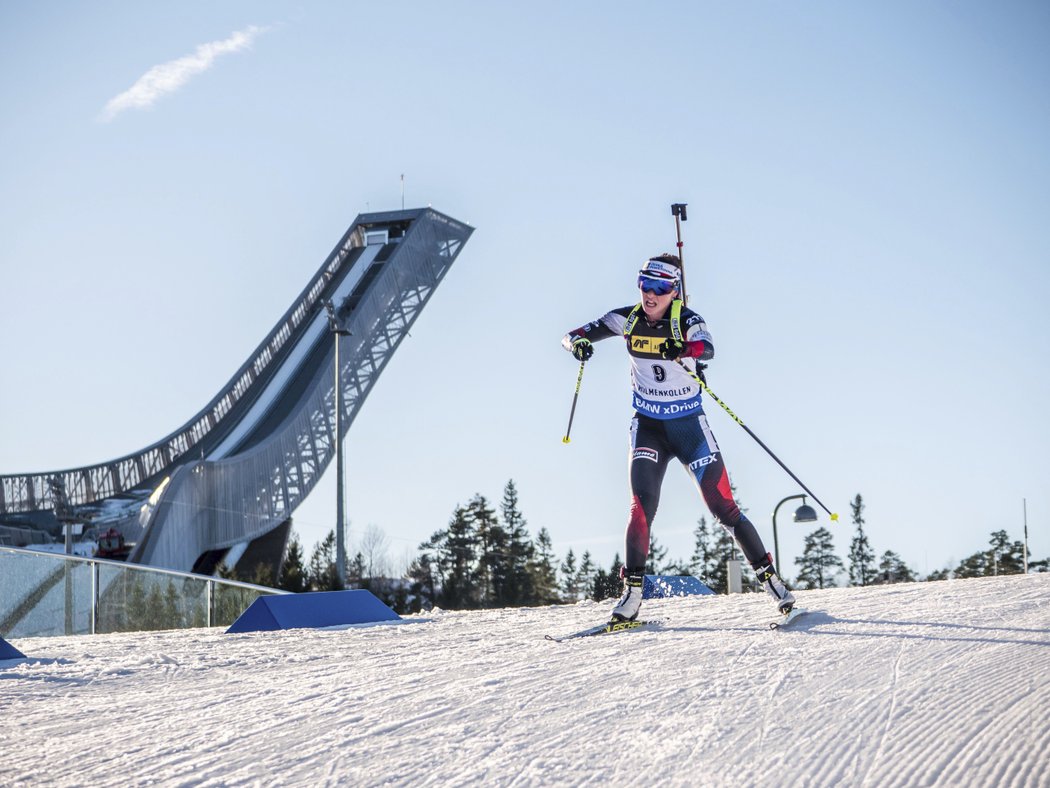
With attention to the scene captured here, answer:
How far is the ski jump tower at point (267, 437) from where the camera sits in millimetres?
39250

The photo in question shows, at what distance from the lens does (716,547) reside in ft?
266

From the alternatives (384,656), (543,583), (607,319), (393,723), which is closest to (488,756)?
(393,723)

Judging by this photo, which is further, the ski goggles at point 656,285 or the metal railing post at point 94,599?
the metal railing post at point 94,599

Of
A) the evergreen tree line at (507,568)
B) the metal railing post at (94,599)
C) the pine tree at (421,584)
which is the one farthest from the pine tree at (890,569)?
the metal railing post at (94,599)

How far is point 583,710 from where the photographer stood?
410 centimetres

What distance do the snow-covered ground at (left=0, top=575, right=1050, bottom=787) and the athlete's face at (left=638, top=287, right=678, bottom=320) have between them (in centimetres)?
190

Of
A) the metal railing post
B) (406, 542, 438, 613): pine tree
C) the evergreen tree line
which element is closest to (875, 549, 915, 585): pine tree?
the evergreen tree line

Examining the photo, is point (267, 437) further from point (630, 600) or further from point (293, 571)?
point (630, 600)

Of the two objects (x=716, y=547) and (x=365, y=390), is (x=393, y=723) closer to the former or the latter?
(x=365, y=390)

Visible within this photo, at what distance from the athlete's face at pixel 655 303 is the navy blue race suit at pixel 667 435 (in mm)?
42

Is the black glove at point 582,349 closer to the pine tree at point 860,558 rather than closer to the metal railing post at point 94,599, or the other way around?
the metal railing post at point 94,599

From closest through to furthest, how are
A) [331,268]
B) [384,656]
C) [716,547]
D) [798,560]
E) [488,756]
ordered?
[488,756] < [384,656] < [331,268] < [716,547] < [798,560]

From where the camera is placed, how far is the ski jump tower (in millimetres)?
39250

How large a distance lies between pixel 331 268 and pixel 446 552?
18.4 metres
